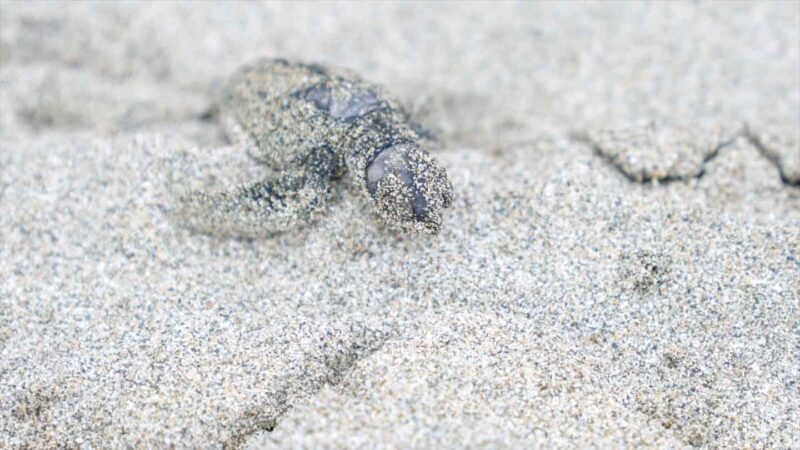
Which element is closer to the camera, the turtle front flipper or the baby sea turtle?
the baby sea turtle

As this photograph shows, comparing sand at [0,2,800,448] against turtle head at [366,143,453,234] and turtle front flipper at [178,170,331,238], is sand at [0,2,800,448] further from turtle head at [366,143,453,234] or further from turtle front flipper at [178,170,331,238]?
turtle head at [366,143,453,234]

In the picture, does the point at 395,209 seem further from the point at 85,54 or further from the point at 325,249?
the point at 85,54

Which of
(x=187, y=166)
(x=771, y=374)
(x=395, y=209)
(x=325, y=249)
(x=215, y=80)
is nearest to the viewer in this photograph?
(x=771, y=374)

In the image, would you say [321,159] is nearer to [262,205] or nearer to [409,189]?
[262,205]

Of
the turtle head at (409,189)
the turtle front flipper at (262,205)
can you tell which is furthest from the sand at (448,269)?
the turtle head at (409,189)

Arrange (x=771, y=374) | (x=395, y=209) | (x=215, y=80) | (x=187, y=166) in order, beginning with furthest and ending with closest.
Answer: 1. (x=215, y=80)
2. (x=187, y=166)
3. (x=395, y=209)
4. (x=771, y=374)

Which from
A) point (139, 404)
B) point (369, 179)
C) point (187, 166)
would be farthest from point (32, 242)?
point (369, 179)

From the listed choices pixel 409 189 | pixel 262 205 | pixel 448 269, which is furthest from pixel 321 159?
pixel 448 269

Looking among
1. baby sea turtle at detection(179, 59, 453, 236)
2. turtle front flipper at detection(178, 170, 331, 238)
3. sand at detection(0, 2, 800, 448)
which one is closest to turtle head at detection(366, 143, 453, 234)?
baby sea turtle at detection(179, 59, 453, 236)
